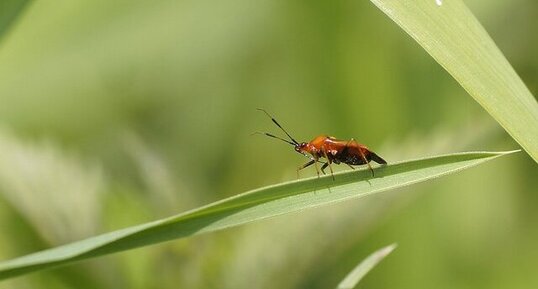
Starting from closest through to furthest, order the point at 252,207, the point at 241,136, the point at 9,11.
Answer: the point at 252,207 → the point at 9,11 → the point at 241,136

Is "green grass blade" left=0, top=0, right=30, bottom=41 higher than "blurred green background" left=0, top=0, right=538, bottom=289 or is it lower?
higher

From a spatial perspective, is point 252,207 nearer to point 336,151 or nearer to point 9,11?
point 9,11

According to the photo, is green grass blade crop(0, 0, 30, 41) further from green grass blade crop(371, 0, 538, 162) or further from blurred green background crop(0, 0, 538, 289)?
green grass blade crop(371, 0, 538, 162)

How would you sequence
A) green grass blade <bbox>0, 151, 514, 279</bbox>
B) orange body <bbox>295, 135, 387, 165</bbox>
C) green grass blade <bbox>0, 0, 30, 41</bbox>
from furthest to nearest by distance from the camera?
orange body <bbox>295, 135, 387, 165</bbox>, green grass blade <bbox>0, 0, 30, 41</bbox>, green grass blade <bbox>0, 151, 514, 279</bbox>

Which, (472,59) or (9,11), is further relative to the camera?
(9,11)

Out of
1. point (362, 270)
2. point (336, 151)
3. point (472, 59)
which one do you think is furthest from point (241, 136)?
point (472, 59)

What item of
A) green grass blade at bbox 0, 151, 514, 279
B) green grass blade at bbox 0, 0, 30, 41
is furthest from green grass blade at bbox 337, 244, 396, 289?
green grass blade at bbox 0, 0, 30, 41

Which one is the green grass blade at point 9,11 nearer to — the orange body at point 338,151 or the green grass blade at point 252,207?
the green grass blade at point 252,207
